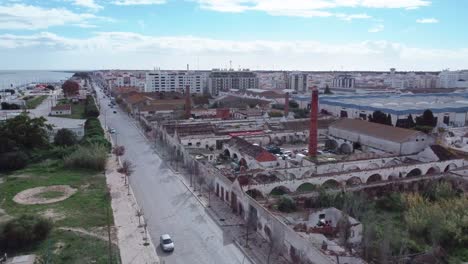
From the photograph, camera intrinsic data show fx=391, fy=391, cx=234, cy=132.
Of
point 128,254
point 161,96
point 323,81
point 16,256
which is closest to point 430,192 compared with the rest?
point 128,254

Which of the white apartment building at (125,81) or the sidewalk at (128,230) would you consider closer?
the sidewalk at (128,230)

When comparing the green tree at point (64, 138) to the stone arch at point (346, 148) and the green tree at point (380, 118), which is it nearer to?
the stone arch at point (346, 148)

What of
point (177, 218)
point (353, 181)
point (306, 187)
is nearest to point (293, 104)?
point (353, 181)

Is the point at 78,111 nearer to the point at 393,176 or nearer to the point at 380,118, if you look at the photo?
the point at 380,118

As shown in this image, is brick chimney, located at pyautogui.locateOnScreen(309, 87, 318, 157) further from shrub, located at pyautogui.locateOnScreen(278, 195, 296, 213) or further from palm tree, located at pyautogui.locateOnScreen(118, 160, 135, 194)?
palm tree, located at pyautogui.locateOnScreen(118, 160, 135, 194)

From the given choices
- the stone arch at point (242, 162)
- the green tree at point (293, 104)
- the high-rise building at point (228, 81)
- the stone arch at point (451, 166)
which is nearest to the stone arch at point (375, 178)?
the stone arch at point (451, 166)

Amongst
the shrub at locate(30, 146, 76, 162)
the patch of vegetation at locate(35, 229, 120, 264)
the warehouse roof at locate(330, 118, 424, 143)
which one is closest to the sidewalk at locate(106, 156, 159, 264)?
the patch of vegetation at locate(35, 229, 120, 264)

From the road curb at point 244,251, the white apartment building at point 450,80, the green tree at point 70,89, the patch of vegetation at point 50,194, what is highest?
the white apartment building at point 450,80
